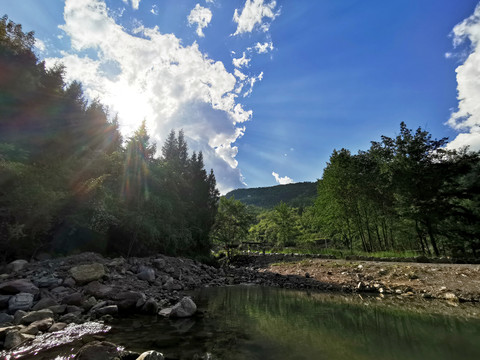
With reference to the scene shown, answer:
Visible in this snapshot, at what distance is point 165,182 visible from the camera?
2030 centimetres

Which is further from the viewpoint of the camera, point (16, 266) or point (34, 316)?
point (16, 266)

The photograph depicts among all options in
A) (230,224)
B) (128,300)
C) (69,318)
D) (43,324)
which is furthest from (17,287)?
(230,224)

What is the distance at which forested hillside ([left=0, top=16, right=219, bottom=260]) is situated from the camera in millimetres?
9992

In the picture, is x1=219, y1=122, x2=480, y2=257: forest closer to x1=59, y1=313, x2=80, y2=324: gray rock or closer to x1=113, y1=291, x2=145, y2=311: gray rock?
x1=113, y1=291, x2=145, y2=311: gray rock

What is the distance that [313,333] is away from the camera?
629 centimetres

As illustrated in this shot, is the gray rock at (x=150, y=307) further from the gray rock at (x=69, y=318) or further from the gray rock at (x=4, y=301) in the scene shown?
the gray rock at (x=4, y=301)

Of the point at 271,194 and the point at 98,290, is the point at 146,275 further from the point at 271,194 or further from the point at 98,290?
the point at 271,194

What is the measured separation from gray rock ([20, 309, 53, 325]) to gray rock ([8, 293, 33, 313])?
3.87 ft

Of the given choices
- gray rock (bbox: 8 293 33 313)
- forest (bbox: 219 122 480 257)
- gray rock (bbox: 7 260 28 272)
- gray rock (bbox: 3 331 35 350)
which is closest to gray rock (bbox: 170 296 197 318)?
gray rock (bbox: 3 331 35 350)

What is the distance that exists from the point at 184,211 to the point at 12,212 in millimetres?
13669

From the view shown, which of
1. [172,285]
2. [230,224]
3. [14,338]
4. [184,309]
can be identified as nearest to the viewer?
[14,338]

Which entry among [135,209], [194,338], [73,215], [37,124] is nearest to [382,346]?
[194,338]

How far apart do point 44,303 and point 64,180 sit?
6.90m

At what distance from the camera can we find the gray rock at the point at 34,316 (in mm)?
5938
